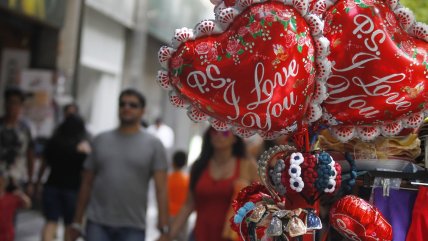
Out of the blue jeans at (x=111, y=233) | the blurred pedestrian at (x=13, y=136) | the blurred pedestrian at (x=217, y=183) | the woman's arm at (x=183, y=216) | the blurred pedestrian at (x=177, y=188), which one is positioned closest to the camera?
the blurred pedestrian at (x=217, y=183)

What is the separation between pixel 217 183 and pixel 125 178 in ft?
2.64

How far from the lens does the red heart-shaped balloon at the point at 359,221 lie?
303cm

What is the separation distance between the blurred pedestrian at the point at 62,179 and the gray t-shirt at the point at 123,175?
195cm

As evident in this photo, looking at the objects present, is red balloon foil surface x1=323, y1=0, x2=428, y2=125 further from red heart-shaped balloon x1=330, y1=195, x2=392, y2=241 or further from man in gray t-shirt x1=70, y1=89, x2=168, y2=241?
man in gray t-shirt x1=70, y1=89, x2=168, y2=241

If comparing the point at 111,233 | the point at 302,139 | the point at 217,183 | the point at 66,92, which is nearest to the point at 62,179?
the point at 111,233

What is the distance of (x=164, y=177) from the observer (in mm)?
6191

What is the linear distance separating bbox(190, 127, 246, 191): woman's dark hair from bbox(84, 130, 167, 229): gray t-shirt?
1.13ft

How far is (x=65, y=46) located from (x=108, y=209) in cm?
712

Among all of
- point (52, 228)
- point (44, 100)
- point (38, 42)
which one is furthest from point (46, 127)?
point (52, 228)

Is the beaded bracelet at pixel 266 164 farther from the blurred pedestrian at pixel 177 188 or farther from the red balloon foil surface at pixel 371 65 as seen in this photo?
the blurred pedestrian at pixel 177 188

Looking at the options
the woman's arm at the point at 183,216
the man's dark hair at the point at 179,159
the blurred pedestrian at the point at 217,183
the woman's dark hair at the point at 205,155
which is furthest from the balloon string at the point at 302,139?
the man's dark hair at the point at 179,159

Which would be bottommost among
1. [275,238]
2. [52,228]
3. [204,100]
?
[52,228]

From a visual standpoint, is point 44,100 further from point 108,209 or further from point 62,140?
point 108,209

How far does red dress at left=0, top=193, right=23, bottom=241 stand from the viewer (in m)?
6.62
